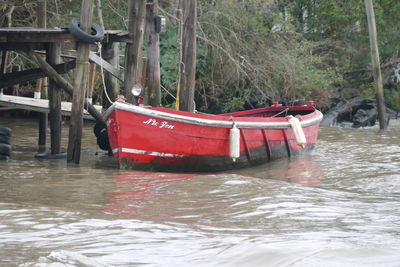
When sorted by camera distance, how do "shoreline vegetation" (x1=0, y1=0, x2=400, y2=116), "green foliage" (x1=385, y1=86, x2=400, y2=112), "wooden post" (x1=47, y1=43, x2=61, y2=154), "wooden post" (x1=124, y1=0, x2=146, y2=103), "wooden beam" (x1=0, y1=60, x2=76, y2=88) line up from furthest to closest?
"green foliage" (x1=385, y1=86, x2=400, y2=112), "shoreline vegetation" (x1=0, y1=0, x2=400, y2=116), "wooden beam" (x1=0, y1=60, x2=76, y2=88), "wooden post" (x1=47, y1=43, x2=61, y2=154), "wooden post" (x1=124, y1=0, x2=146, y2=103)

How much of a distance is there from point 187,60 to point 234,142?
2.12 metres

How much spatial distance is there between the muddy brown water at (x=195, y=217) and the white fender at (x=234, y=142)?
54 cm

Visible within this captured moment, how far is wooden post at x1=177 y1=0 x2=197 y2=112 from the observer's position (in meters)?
12.9

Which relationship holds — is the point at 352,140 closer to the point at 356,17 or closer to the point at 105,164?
the point at 105,164

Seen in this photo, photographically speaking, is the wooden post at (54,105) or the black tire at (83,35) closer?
the black tire at (83,35)

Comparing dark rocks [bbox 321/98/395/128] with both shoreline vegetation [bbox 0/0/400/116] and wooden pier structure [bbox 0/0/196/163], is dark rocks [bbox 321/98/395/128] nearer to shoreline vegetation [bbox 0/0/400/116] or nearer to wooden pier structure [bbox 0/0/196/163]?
shoreline vegetation [bbox 0/0/400/116]

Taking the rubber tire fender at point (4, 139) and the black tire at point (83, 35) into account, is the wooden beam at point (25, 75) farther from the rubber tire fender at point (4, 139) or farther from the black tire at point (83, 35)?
the black tire at point (83, 35)

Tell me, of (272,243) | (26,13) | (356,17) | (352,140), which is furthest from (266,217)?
(356,17)

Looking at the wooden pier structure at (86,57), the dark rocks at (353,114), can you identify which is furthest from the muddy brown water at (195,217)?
the dark rocks at (353,114)

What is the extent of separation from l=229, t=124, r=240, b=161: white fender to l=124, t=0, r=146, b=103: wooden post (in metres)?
1.83

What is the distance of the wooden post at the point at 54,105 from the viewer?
1260 cm

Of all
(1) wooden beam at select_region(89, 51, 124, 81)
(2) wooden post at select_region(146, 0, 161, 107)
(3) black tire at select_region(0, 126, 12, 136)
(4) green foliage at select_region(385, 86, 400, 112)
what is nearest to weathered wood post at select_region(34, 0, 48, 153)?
(3) black tire at select_region(0, 126, 12, 136)

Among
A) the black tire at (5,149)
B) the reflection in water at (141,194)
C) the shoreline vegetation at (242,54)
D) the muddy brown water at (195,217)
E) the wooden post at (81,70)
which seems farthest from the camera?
the shoreline vegetation at (242,54)

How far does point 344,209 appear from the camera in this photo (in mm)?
7637
